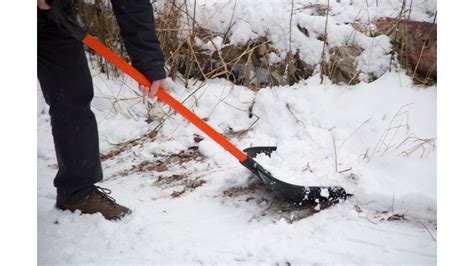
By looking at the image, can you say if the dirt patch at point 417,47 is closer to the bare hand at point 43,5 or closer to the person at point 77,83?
the person at point 77,83

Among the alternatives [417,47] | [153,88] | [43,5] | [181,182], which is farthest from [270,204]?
[417,47]

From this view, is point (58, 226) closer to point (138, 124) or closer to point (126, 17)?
point (126, 17)

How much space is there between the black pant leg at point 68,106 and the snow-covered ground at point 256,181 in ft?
0.58

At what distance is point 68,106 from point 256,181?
0.97 meters

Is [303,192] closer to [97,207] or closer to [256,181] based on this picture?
[256,181]

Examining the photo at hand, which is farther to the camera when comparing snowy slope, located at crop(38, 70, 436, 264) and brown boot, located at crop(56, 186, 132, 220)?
A: brown boot, located at crop(56, 186, 132, 220)

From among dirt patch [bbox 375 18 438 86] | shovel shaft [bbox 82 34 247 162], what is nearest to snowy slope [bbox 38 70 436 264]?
dirt patch [bbox 375 18 438 86]

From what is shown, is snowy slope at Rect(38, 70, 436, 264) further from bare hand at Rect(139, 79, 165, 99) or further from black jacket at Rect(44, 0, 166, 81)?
black jacket at Rect(44, 0, 166, 81)

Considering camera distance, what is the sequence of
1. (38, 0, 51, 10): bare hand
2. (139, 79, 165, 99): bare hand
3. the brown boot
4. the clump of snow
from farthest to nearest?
the clump of snow → the brown boot → (139, 79, 165, 99): bare hand → (38, 0, 51, 10): bare hand

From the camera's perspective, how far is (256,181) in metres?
2.01

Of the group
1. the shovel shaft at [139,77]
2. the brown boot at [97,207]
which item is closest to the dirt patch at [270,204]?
the shovel shaft at [139,77]

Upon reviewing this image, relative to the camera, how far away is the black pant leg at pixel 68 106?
1474mm

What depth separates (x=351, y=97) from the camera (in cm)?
240

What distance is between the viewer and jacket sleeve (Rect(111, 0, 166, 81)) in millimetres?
1444
